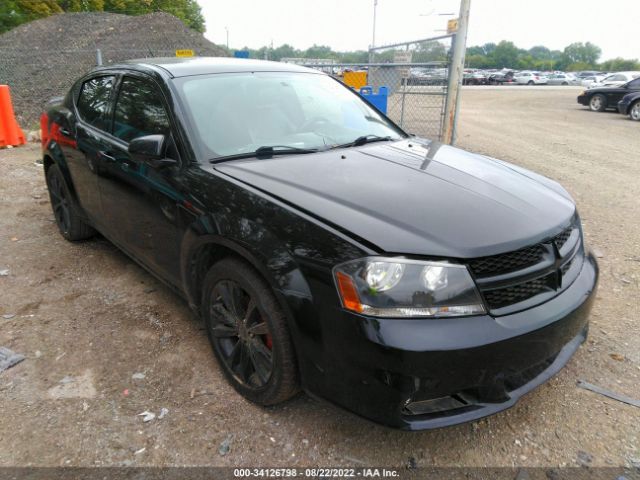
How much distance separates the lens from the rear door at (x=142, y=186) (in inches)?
110

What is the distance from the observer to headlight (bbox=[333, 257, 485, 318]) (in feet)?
6.10

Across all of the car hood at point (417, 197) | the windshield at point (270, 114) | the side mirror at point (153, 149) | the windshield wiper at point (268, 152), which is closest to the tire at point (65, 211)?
the side mirror at point (153, 149)

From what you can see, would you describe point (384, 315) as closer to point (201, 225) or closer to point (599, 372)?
point (201, 225)

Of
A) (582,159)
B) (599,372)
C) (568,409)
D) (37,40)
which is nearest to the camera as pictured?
(568,409)

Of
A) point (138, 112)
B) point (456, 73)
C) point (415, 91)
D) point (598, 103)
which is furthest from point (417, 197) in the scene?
point (598, 103)

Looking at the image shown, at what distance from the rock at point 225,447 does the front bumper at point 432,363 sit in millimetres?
555

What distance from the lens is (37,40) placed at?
19.3 meters

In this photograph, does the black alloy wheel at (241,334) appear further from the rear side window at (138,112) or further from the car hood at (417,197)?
the rear side window at (138,112)

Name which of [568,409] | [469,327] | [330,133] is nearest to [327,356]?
[469,327]

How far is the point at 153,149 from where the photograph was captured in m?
2.68

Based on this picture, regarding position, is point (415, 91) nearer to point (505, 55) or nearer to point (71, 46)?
point (71, 46)

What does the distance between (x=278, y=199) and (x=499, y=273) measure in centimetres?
101

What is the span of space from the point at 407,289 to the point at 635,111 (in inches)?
669

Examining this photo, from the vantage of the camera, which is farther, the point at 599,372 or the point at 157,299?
the point at 157,299
